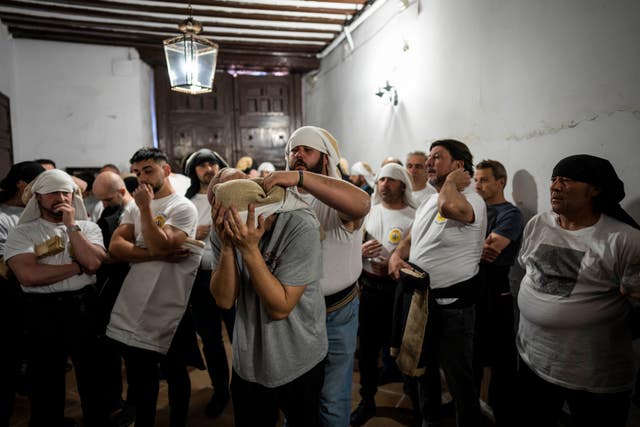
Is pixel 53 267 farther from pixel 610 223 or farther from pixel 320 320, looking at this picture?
pixel 610 223

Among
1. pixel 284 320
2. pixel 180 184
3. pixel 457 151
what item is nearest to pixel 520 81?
pixel 457 151

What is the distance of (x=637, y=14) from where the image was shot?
2377mm

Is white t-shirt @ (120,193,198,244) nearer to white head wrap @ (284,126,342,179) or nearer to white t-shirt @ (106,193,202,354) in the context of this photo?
white t-shirt @ (106,193,202,354)

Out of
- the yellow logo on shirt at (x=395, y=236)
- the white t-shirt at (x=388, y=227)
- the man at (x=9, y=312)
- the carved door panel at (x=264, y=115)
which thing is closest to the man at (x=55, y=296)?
the man at (x=9, y=312)

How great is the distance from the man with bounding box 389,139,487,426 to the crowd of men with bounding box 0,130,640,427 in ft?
0.04

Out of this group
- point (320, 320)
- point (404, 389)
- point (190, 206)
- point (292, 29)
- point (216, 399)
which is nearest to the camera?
point (320, 320)

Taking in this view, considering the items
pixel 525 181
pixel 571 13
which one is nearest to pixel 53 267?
pixel 525 181

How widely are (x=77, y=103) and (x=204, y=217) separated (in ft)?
21.5

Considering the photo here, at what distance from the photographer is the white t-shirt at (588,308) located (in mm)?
1917

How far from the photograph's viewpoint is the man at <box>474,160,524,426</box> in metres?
2.96

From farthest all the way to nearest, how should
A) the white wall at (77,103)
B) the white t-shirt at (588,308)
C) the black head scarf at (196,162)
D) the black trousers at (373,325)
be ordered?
the white wall at (77,103) → the black head scarf at (196,162) → the black trousers at (373,325) → the white t-shirt at (588,308)

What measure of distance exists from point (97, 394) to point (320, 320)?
194 centimetres

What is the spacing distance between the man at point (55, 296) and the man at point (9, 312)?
0.38 metres

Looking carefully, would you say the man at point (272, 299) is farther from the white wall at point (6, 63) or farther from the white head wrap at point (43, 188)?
the white wall at point (6, 63)
